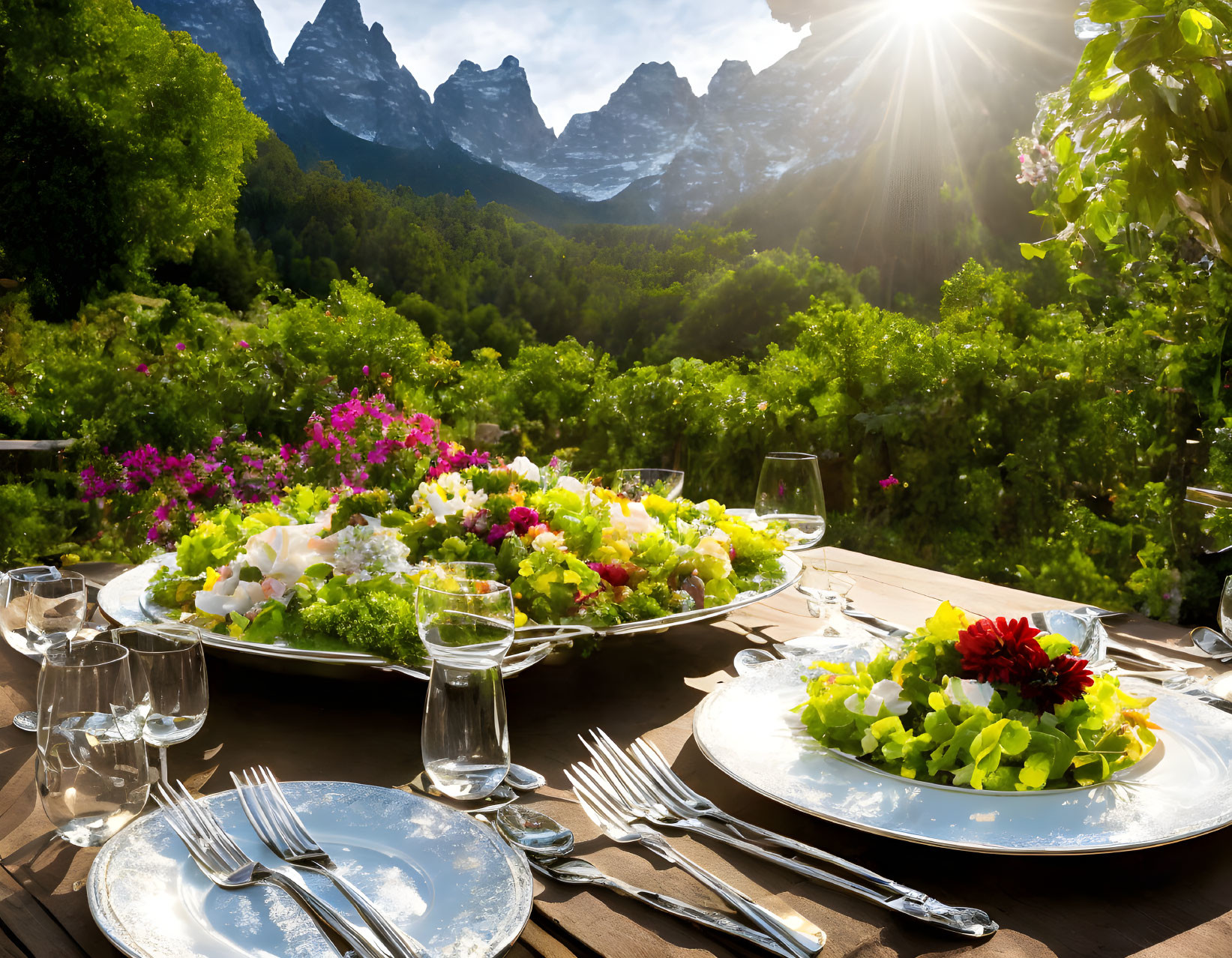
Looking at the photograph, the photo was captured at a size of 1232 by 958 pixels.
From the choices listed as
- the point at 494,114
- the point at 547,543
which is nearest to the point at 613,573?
the point at 547,543

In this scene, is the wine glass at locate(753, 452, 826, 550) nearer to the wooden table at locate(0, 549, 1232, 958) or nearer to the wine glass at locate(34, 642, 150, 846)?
the wooden table at locate(0, 549, 1232, 958)

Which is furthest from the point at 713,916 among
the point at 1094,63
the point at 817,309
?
the point at 817,309

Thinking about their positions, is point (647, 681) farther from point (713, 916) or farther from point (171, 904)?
point (171, 904)

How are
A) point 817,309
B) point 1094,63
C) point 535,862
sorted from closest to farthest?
point 535,862, point 1094,63, point 817,309

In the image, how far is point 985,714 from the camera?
899 mm

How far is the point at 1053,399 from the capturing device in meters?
4.57

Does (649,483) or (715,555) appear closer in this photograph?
(715,555)

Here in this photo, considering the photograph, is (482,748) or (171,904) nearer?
(171,904)

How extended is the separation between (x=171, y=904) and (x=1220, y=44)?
5.59 feet

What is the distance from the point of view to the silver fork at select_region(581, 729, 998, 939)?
2.30 ft

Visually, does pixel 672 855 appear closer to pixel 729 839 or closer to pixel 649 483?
pixel 729 839

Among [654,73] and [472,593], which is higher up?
[654,73]

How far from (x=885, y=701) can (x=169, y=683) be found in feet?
2.70

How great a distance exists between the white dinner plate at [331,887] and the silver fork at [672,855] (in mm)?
136
